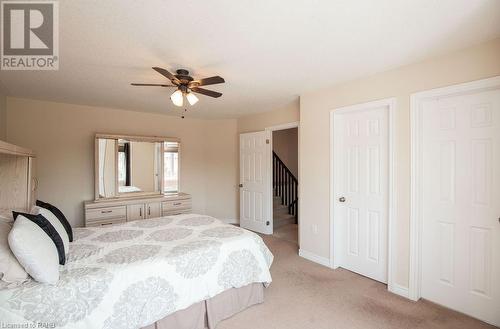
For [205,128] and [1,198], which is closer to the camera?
[1,198]

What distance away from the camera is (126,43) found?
197 centimetres

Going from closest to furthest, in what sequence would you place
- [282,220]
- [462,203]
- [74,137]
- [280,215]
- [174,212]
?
[462,203] → [74,137] → [174,212] → [282,220] → [280,215]

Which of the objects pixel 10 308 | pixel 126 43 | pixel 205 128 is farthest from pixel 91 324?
pixel 205 128

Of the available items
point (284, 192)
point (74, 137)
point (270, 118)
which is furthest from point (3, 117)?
point (284, 192)

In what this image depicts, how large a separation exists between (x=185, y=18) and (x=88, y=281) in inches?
76.2

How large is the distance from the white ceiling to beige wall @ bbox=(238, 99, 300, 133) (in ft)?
3.20

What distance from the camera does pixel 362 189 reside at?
2938mm

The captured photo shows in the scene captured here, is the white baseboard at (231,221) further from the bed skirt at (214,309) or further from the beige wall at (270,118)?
the bed skirt at (214,309)

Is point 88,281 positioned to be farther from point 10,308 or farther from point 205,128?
point 205,128

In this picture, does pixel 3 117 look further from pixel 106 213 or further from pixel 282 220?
pixel 282 220

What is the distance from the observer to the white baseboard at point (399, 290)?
2441 millimetres

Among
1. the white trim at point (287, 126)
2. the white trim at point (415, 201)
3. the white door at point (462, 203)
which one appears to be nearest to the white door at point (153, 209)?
the white trim at point (287, 126)

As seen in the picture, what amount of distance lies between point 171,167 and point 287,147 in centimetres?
373

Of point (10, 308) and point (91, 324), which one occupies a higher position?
point (10, 308)
